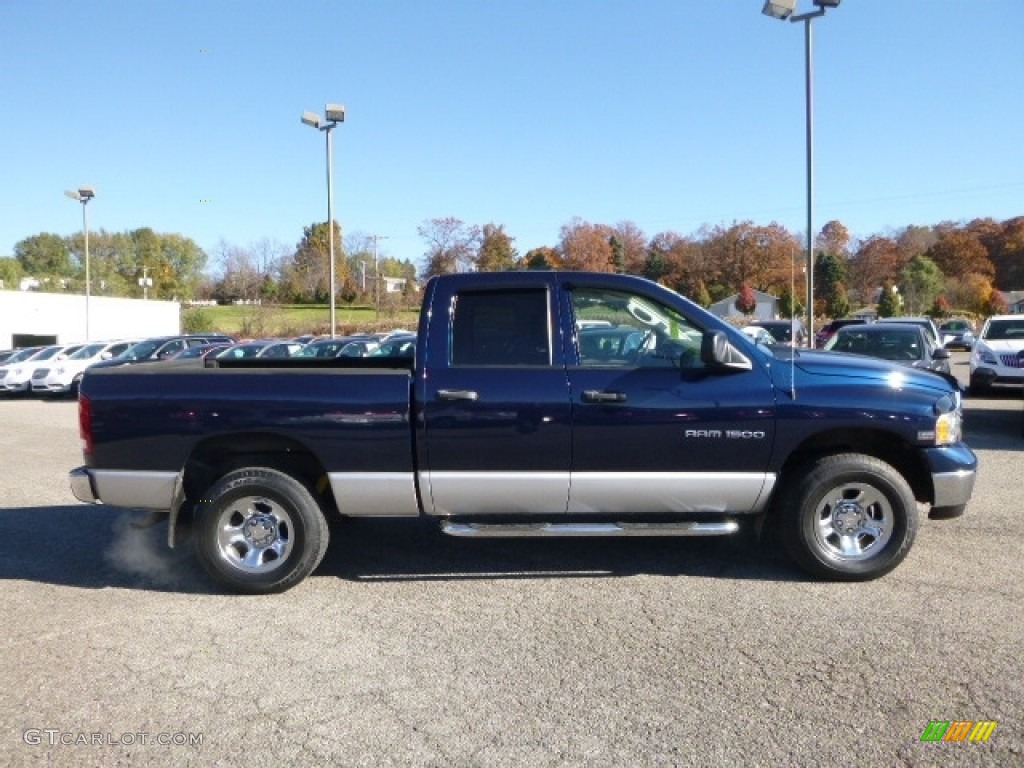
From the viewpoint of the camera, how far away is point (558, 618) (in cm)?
480

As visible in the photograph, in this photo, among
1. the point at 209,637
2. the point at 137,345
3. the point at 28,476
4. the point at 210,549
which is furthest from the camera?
the point at 137,345

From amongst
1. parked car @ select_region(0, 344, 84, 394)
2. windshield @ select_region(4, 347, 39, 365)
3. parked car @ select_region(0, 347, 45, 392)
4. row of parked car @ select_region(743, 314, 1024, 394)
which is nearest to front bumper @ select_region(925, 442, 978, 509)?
row of parked car @ select_region(743, 314, 1024, 394)

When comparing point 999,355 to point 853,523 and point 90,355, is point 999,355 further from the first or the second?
point 90,355

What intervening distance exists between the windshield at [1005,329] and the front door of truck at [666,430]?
49.0 feet

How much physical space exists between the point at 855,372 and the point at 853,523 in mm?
957

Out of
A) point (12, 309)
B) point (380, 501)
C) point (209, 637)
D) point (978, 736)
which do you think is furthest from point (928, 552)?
point (12, 309)

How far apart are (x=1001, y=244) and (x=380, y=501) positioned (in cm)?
9242

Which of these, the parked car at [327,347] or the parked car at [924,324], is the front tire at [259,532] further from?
the parked car at [327,347]

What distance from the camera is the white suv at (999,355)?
1600cm

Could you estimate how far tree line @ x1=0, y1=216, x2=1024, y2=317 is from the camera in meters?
49.6

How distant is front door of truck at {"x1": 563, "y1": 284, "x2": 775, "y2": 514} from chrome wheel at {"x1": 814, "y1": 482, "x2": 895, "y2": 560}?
444 mm

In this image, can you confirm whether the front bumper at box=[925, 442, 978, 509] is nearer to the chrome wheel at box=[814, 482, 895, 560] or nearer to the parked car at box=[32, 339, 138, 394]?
the chrome wheel at box=[814, 482, 895, 560]

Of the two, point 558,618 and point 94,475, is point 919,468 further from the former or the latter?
point 94,475

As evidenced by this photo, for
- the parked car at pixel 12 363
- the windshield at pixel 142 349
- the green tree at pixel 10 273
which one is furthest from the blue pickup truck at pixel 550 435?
the green tree at pixel 10 273
